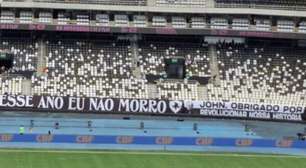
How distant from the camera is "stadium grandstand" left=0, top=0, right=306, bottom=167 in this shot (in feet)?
180

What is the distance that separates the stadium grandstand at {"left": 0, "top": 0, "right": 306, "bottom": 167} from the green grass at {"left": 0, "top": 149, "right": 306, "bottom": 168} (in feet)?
32.0

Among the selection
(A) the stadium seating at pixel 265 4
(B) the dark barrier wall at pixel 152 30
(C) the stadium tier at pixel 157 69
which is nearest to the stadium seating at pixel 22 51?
(C) the stadium tier at pixel 157 69

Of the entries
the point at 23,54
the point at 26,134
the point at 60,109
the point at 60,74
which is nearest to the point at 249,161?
the point at 26,134

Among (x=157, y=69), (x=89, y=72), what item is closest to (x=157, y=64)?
(x=157, y=69)

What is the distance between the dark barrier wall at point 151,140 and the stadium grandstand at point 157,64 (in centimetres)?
707

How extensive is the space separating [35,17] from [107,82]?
971 cm

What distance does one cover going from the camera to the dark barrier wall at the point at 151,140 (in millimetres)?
41281

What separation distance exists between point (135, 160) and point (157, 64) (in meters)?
23.7

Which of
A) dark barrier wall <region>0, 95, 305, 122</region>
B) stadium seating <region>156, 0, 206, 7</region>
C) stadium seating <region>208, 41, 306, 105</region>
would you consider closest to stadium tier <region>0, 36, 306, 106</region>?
stadium seating <region>208, 41, 306, 105</region>

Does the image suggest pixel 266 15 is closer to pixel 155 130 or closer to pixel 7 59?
pixel 155 130

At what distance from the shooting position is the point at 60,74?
58.7m

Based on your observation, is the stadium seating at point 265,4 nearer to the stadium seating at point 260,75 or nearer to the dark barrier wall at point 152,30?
the dark barrier wall at point 152,30

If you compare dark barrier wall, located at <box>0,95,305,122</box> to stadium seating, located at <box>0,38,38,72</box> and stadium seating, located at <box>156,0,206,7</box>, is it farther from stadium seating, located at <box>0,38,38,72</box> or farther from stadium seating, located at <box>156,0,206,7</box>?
stadium seating, located at <box>156,0,206,7</box>

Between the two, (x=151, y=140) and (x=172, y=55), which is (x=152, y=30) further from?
(x=151, y=140)
